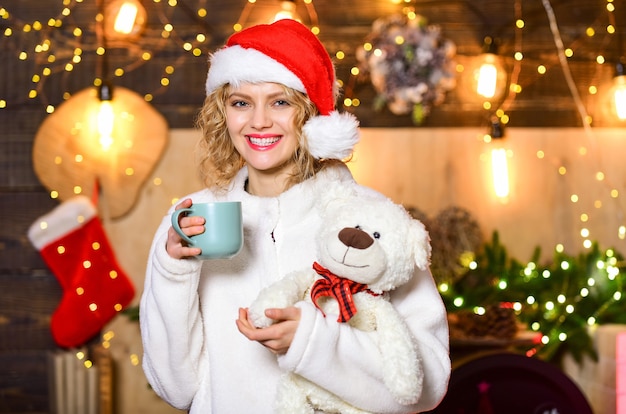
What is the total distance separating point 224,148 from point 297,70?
0.23 meters

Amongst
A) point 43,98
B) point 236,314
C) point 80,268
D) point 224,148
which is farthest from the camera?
point 43,98

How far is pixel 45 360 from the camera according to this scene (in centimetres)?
275

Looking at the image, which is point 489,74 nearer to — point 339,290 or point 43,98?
A: point 43,98

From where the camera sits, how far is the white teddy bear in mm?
1171

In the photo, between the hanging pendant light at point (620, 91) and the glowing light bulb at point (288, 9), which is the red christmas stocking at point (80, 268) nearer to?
the glowing light bulb at point (288, 9)

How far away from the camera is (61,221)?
8.59 ft

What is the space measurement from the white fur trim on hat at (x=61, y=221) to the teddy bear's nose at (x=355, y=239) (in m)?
1.64

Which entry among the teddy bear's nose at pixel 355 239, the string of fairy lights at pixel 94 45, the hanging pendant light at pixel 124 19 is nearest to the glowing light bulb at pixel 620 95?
the string of fairy lights at pixel 94 45

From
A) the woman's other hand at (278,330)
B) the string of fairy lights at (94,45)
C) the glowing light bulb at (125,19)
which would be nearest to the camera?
the woman's other hand at (278,330)

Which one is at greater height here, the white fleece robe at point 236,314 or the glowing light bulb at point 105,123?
the glowing light bulb at point 105,123

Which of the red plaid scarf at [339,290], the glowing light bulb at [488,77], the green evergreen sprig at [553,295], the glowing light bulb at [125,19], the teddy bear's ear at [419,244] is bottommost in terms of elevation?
the green evergreen sprig at [553,295]

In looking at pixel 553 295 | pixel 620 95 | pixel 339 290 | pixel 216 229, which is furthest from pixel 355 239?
pixel 620 95

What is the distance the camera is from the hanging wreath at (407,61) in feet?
8.83

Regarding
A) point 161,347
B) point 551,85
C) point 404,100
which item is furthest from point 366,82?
point 161,347
